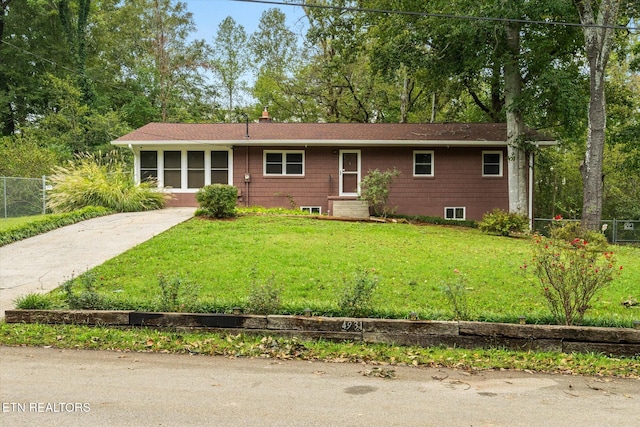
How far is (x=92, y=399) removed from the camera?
343 centimetres

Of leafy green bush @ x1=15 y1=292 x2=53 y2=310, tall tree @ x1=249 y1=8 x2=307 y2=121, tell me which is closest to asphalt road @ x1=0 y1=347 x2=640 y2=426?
leafy green bush @ x1=15 y1=292 x2=53 y2=310

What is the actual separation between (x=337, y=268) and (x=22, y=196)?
11388mm

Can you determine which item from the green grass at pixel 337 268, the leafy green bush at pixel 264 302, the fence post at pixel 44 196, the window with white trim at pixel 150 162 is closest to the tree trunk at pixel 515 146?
the green grass at pixel 337 268

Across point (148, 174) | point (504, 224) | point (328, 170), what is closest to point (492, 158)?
point (504, 224)

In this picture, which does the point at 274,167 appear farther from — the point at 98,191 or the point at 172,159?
the point at 98,191

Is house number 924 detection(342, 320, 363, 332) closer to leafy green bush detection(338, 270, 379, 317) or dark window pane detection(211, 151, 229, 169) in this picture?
leafy green bush detection(338, 270, 379, 317)

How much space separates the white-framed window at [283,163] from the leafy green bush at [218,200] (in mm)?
4362

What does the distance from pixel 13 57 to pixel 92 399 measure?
33.1 metres

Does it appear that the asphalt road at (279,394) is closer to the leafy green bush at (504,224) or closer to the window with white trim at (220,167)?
the leafy green bush at (504,224)

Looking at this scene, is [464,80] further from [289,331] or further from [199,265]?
[289,331]

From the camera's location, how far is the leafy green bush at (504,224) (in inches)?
543

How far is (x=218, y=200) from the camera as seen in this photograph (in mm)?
12945

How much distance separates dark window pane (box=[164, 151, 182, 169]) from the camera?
17.6m

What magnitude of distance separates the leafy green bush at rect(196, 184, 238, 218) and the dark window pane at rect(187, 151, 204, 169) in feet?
15.3
